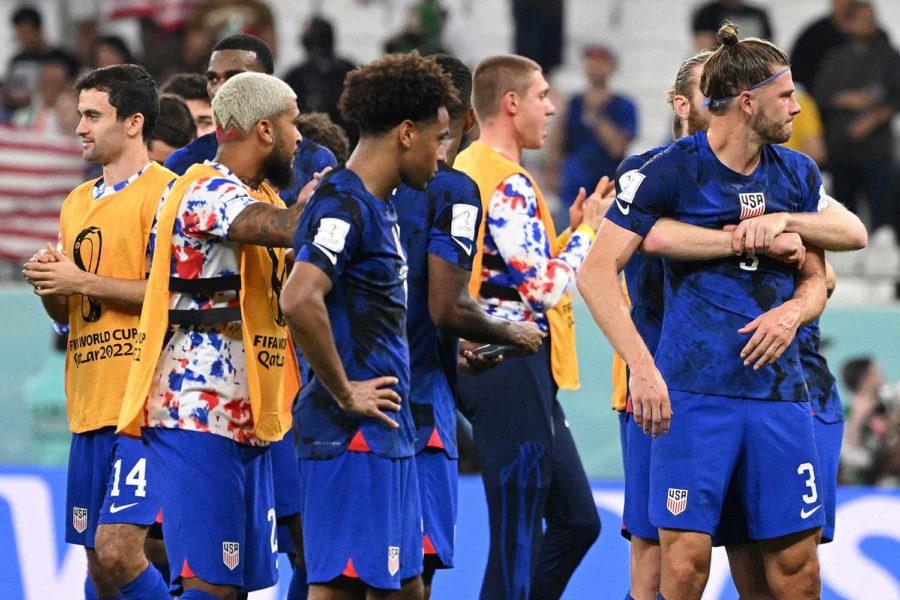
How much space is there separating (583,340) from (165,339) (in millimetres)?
5428

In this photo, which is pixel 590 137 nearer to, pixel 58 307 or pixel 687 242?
pixel 58 307

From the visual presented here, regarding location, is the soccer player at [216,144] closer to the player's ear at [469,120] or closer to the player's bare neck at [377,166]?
the player's ear at [469,120]

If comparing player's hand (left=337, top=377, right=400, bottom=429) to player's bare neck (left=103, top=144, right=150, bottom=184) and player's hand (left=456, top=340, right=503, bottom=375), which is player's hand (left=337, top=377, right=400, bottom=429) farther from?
player's bare neck (left=103, top=144, right=150, bottom=184)

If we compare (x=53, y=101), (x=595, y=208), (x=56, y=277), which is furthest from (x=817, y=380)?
(x=53, y=101)

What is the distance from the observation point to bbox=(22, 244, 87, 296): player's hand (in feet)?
19.2

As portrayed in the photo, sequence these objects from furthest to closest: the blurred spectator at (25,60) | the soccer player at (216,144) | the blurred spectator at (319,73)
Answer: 1. the blurred spectator at (25,60)
2. the blurred spectator at (319,73)
3. the soccer player at (216,144)

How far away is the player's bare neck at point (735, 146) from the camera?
5.23 metres

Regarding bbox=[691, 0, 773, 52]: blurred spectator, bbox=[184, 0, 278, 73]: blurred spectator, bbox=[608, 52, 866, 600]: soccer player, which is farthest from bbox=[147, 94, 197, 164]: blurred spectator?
bbox=[691, 0, 773, 52]: blurred spectator

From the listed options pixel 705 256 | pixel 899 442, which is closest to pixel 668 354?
pixel 705 256

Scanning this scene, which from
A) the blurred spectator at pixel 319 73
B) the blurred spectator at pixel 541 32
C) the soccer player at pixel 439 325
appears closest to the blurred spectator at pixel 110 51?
the blurred spectator at pixel 319 73

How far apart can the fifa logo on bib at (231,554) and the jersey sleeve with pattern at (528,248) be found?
1613 millimetres

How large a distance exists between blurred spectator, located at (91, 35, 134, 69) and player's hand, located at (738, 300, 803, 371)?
8.90 metres

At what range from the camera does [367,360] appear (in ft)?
15.5

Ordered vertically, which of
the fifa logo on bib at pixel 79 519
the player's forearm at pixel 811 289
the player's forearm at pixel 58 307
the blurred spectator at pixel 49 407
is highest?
the player's forearm at pixel 811 289
